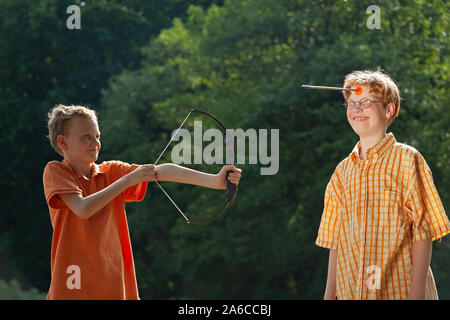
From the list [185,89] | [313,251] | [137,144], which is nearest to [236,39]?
[185,89]

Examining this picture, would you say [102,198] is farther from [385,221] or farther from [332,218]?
[385,221]

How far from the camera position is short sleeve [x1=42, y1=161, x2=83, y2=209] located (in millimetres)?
3711

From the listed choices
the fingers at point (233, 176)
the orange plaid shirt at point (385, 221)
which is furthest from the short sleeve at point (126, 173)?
the orange plaid shirt at point (385, 221)

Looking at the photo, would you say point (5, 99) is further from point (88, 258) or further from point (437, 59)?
point (88, 258)

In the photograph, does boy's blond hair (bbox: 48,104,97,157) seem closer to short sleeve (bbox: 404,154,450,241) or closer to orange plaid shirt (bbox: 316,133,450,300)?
orange plaid shirt (bbox: 316,133,450,300)

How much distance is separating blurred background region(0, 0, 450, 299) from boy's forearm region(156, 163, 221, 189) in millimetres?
12814

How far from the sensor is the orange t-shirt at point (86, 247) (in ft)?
11.9

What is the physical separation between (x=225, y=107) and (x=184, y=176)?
1637 centimetres

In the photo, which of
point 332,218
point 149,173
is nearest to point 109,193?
point 149,173

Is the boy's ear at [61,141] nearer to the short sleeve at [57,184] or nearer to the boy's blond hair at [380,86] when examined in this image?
the short sleeve at [57,184]

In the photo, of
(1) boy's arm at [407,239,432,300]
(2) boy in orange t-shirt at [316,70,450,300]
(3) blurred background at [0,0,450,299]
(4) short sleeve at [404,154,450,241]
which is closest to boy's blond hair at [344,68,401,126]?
(2) boy in orange t-shirt at [316,70,450,300]

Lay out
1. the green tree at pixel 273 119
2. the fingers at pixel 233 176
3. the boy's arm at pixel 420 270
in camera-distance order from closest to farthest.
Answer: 1. the boy's arm at pixel 420 270
2. the fingers at pixel 233 176
3. the green tree at pixel 273 119

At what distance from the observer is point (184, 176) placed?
3.78 metres

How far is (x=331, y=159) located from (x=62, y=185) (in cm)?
1445
